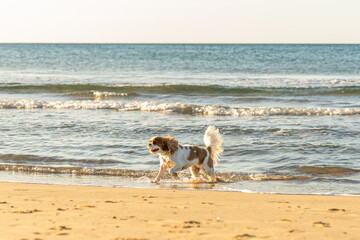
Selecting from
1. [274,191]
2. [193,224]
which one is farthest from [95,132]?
[193,224]

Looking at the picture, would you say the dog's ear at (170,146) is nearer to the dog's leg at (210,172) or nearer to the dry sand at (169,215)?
the dog's leg at (210,172)

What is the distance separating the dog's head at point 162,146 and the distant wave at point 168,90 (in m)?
15.3

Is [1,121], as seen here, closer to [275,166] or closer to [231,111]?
[231,111]

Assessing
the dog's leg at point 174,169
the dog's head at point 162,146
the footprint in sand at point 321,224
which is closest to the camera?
the footprint in sand at point 321,224

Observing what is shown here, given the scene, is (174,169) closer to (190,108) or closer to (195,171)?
(195,171)

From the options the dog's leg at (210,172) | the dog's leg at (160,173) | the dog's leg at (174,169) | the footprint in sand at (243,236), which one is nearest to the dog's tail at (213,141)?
the dog's leg at (210,172)

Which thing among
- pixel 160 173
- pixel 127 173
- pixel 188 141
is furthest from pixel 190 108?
pixel 160 173

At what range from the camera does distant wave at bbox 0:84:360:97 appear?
23828mm

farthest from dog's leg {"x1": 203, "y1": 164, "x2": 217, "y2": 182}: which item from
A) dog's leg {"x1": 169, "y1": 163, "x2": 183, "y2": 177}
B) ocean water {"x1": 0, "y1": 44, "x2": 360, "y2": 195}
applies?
dog's leg {"x1": 169, "y1": 163, "x2": 183, "y2": 177}

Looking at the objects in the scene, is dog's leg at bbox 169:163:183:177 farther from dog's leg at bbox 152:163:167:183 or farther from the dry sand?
the dry sand

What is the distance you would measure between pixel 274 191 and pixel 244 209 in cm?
199

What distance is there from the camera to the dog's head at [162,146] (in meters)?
8.37

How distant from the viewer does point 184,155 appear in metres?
8.62

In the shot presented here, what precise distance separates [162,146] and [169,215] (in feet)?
9.38
